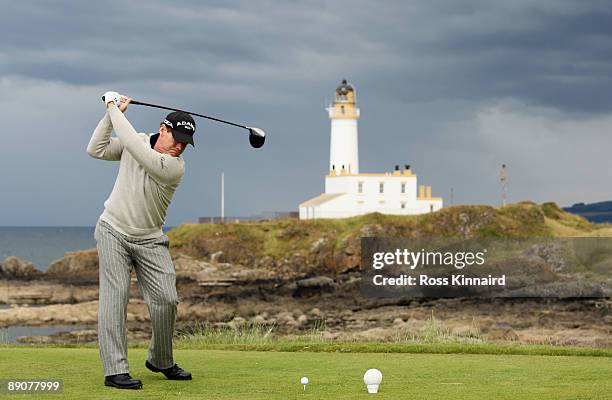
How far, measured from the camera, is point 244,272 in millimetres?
75562

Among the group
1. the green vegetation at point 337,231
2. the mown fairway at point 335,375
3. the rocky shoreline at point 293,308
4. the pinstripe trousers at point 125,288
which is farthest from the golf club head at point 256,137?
the green vegetation at point 337,231

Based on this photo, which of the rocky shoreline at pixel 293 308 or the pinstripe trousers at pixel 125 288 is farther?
the rocky shoreline at pixel 293 308

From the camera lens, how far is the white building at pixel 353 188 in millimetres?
92125

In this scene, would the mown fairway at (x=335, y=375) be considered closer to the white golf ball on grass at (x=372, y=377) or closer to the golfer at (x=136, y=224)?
the white golf ball on grass at (x=372, y=377)

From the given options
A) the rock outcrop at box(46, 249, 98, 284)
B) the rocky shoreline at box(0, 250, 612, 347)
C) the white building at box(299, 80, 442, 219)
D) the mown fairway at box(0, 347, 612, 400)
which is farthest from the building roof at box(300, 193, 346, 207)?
the mown fairway at box(0, 347, 612, 400)

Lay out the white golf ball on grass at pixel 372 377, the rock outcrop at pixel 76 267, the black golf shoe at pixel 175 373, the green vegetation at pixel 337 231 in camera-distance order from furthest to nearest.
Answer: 1. the rock outcrop at pixel 76 267
2. the green vegetation at pixel 337 231
3. the black golf shoe at pixel 175 373
4. the white golf ball on grass at pixel 372 377

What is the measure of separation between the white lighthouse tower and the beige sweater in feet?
289

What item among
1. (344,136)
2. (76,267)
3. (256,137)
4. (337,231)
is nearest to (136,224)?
(256,137)

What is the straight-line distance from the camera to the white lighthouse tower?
10019 centimetres

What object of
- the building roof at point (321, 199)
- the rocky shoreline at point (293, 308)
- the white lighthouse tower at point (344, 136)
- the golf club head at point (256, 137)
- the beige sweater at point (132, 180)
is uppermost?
the white lighthouse tower at point (344, 136)

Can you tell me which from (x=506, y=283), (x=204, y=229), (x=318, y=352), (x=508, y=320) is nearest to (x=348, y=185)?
(x=204, y=229)

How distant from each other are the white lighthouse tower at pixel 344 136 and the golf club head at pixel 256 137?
285 feet

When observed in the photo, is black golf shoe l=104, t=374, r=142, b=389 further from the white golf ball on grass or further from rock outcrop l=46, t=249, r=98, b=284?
rock outcrop l=46, t=249, r=98, b=284

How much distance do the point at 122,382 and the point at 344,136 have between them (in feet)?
302
